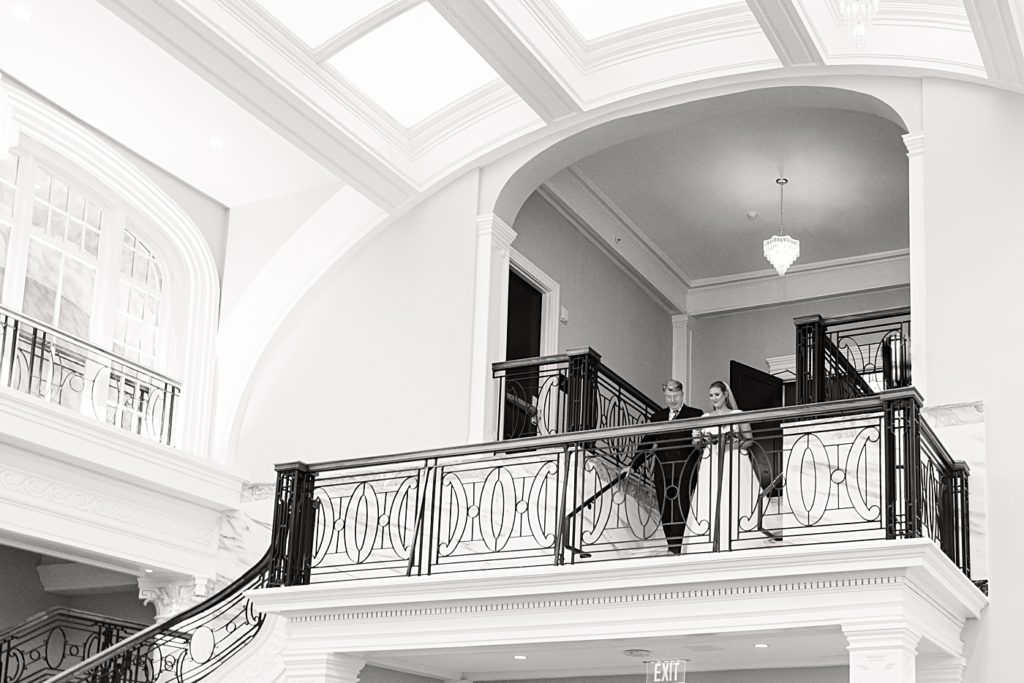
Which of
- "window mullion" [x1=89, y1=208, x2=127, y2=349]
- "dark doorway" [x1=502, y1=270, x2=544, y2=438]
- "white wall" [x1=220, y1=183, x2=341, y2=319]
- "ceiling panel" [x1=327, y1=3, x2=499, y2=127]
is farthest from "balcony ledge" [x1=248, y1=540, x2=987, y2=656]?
"ceiling panel" [x1=327, y1=3, x2=499, y2=127]

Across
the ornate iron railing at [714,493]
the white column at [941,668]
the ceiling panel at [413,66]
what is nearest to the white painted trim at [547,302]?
the ceiling panel at [413,66]

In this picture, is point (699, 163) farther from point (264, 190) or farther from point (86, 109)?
point (86, 109)

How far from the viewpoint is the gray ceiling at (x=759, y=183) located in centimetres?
1402

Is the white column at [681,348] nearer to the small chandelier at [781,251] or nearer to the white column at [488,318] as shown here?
the small chandelier at [781,251]

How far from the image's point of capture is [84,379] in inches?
504

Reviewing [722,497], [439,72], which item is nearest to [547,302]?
[439,72]

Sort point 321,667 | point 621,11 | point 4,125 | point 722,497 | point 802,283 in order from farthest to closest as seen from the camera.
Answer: point 802,283, point 621,11, point 321,667, point 722,497, point 4,125

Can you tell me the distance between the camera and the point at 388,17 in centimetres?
1166

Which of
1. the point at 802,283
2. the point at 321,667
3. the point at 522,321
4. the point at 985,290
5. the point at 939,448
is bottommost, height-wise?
the point at 321,667

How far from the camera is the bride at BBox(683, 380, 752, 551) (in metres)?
9.36

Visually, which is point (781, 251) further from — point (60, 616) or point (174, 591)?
point (60, 616)

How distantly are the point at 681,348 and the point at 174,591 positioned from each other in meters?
7.46

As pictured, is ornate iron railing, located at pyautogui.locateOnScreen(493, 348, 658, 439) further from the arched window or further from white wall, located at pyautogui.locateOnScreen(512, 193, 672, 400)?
the arched window

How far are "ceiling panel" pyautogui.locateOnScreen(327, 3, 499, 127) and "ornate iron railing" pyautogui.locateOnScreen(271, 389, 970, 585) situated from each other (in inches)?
146
